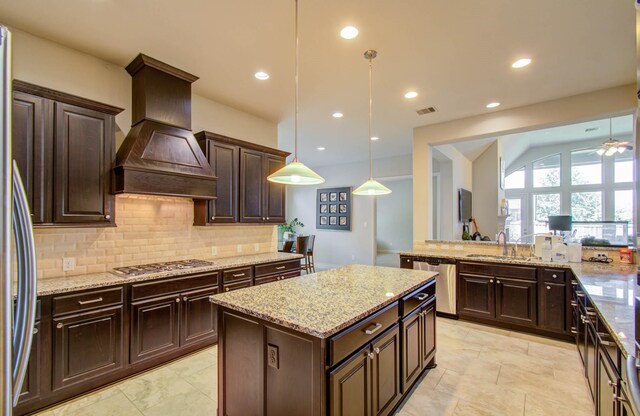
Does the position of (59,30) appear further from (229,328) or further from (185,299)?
(229,328)

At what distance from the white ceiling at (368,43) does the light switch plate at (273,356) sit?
7.49ft

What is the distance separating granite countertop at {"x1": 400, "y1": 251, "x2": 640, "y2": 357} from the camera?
4.51ft

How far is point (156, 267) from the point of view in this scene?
3.04m

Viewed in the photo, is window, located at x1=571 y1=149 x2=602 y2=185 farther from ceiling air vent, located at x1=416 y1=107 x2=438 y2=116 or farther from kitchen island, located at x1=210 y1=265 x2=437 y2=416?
kitchen island, located at x1=210 y1=265 x2=437 y2=416

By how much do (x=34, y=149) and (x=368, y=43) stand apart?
2.83m

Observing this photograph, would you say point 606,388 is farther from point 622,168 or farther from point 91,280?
point 622,168

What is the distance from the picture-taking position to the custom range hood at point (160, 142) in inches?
107

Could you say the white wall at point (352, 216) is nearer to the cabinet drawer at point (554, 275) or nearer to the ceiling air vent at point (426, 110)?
the ceiling air vent at point (426, 110)

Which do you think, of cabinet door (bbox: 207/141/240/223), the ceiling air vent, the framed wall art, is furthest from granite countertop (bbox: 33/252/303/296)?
the framed wall art

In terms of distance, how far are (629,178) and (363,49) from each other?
31.3 feet

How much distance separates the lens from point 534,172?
9.39 m

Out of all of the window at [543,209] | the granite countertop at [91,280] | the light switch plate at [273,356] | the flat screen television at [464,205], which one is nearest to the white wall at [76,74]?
the granite countertop at [91,280]

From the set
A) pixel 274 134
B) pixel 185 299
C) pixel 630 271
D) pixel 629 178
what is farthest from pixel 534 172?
pixel 185 299

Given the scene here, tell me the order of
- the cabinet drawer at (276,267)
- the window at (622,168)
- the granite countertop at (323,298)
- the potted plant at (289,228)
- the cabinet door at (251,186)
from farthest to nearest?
1. the potted plant at (289,228)
2. the window at (622,168)
3. the cabinet door at (251,186)
4. the cabinet drawer at (276,267)
5. the granite countertop at (323,298)
